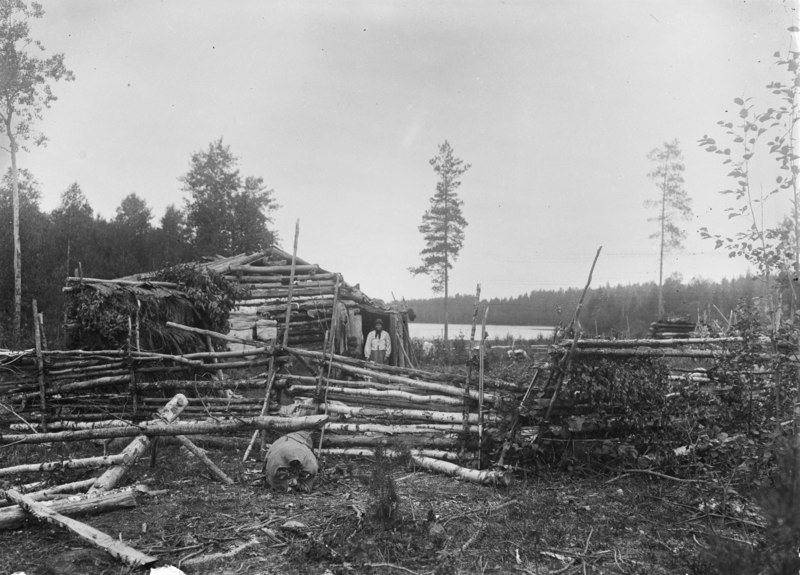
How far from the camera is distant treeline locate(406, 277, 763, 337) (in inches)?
1359

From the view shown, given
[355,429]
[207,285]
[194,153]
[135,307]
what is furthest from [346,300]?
[194,153]

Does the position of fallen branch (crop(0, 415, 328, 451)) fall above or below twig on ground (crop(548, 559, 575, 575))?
above

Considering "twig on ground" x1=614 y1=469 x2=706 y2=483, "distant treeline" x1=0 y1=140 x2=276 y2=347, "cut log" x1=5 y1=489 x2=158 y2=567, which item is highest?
"distant treeline" x1=0 y1=140 x2=276 y2=347

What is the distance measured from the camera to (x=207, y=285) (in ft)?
33.2

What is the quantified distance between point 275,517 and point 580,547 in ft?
8.17

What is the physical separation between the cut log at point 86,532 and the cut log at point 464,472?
313 centimetres

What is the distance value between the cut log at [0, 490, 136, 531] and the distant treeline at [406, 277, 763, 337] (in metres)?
25.0

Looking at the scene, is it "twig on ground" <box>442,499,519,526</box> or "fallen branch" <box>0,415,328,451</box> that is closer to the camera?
"twig on ground" <box>442,499,519,526</box>

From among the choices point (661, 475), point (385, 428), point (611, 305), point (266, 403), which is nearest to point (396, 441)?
point (385, 428)

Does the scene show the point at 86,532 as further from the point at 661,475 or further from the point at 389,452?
the point at 661,475

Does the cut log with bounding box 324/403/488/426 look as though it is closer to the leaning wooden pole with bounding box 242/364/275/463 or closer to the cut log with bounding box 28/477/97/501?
the leaning wooden pole with bounding box 242/364/275/463

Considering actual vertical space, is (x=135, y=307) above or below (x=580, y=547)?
above

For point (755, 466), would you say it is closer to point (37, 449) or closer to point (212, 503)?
point (212, 503)

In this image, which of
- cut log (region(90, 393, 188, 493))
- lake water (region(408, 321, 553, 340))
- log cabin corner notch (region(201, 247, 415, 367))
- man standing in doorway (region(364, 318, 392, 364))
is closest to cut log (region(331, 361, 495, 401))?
cut log (region(90, 393, 188, 493))
